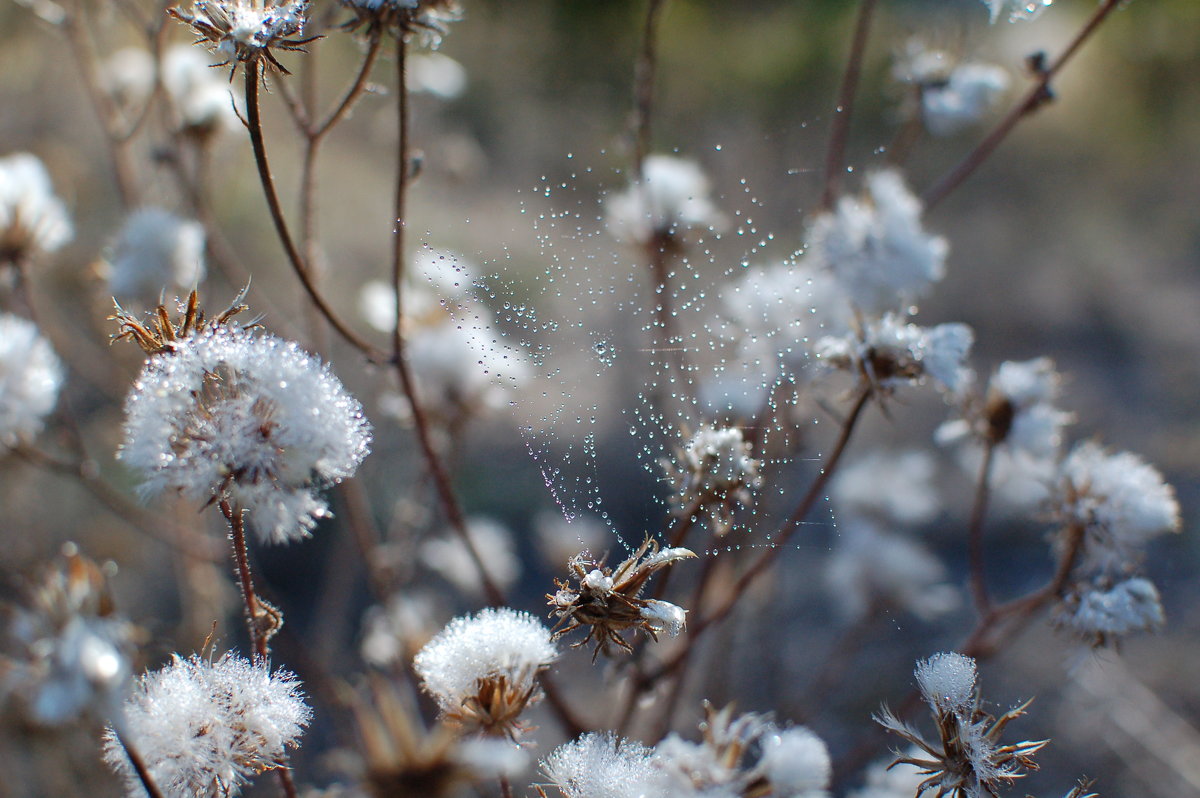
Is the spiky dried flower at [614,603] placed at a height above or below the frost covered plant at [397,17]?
below

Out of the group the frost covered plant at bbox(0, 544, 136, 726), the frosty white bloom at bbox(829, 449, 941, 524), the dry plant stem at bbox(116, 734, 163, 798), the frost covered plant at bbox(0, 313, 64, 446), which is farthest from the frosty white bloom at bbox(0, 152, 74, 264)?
the frosty white bloom at bbox(829, 449, 941, 524)

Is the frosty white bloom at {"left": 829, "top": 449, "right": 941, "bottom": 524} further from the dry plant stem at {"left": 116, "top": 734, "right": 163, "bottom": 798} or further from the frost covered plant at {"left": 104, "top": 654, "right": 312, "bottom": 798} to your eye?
the dry plant stem at {"left": 116, "top": 734, "right": 163, "bottom": 798}

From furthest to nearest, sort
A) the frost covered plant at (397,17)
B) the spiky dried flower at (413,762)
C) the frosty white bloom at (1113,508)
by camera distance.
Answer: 1. the frosty white bloom at (1113,508)
2. the frost covered plant at (397,17)
3. the spiky dried flower at (413,762)

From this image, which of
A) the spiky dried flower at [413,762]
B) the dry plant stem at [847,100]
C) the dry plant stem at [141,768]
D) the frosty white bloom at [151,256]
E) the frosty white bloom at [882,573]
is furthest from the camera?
the frosty white bloom at [882,573]

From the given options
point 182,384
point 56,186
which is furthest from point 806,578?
point 56,186

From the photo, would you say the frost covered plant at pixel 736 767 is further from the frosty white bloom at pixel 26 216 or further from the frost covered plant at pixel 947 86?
the frosty white bloom at pixel 26 216

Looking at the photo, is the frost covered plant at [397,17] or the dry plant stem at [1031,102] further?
the dry plant stem at [1031,102]

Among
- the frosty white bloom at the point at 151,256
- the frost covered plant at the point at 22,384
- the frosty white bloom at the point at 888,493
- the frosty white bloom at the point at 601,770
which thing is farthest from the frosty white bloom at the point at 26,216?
the frosty white bloom at the point at 888,493

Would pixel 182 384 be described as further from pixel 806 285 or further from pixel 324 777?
pixel 324 777
